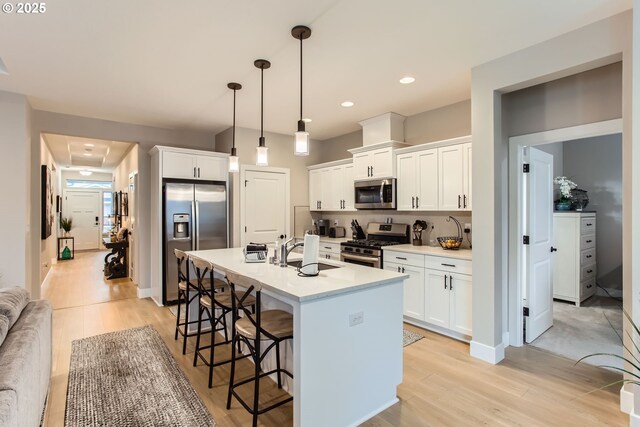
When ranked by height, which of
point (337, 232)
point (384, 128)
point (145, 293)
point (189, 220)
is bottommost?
point (145, 293)

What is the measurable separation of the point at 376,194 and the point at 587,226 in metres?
3.28

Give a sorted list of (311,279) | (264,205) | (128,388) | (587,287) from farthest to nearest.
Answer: (264,205)
(587,287)
(128,388)
(311,279)

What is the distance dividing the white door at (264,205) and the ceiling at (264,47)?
1.45 m

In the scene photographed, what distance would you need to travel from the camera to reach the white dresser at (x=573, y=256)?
4648 mm

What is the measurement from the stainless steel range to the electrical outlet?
2.07 m

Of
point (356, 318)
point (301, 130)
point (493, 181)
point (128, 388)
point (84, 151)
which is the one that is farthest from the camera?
point (84, 151)

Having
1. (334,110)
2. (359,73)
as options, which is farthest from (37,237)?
(359,73)

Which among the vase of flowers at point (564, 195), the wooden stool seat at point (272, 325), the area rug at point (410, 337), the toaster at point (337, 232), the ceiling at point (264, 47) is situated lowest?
the area rug at point (410, 337)

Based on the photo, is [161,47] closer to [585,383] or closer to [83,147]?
A: [585,383]

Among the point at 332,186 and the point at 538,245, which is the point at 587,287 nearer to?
the point at 538,245

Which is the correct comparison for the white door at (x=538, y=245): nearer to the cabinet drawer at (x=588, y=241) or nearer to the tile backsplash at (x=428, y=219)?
the tile backsplash at (x=428, y=219)

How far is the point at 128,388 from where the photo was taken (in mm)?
2537

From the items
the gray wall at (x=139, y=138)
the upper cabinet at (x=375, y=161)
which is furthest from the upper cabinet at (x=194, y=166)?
the upper cabinet at (x=375, y=161)

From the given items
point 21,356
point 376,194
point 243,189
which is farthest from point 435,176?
point 21,356
